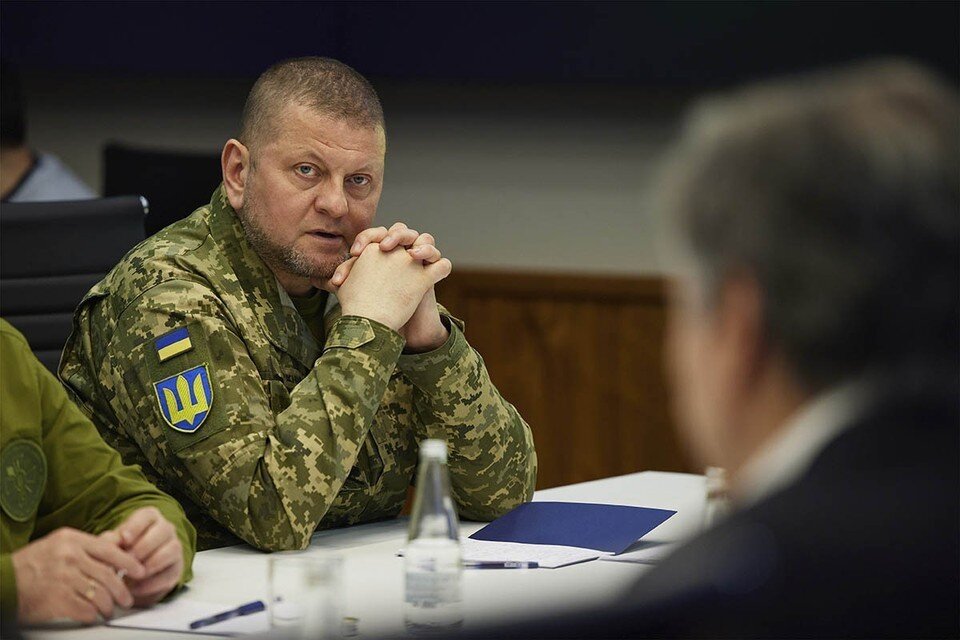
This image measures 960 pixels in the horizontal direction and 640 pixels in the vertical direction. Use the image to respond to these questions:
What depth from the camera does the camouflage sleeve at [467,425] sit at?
239 cm

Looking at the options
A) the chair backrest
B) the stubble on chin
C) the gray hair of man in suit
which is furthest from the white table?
the chair backrest

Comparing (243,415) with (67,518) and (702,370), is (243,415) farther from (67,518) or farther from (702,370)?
(702,370)

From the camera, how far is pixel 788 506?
0.83m

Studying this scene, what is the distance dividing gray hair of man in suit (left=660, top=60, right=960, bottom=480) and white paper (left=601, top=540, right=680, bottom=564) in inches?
46.5

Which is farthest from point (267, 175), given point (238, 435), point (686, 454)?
point (686, 454)

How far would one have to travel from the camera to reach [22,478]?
1850 millimetres

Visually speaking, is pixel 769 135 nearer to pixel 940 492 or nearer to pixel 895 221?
pixel 895 221

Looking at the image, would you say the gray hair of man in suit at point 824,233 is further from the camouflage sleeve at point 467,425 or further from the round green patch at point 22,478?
the camouflage sleeve at point 467,425

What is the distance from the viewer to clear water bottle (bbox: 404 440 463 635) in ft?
5.61

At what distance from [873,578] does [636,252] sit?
3879 mm

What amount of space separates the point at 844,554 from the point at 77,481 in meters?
1.34

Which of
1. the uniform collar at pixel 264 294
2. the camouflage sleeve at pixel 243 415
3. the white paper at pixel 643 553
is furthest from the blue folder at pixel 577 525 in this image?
the uniform collar at pixel 264 294

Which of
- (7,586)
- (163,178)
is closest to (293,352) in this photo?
(7,586)

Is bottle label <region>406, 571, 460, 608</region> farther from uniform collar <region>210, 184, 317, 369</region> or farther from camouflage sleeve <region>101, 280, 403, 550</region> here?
uniform collar <region>210, 184, 317, 369</region>
